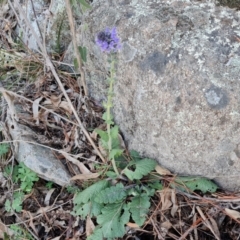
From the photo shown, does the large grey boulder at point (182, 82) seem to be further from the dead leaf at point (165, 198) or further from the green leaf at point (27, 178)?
the green leaf at point (27, 178)

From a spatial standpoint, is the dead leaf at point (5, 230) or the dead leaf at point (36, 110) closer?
the dead leaf at point (5, 230)

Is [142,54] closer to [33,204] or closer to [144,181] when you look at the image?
[144,181]

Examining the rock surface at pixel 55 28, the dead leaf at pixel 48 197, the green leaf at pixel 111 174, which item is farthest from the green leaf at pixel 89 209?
the rock surface at pixel 55 28

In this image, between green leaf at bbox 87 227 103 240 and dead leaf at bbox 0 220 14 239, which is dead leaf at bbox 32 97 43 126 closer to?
dead leaf at bbox 0 220 14 239

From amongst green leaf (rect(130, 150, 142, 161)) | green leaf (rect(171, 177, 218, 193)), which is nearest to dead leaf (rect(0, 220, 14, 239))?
green leaf (rect(130, 150, 142, 161))

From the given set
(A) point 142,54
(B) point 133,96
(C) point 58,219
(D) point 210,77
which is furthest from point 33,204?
(D) point 210,77

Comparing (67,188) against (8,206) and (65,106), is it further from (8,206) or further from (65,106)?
(65,106)

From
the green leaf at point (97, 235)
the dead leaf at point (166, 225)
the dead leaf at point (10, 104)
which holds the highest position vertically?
the dead leaf at point (10, 104)
